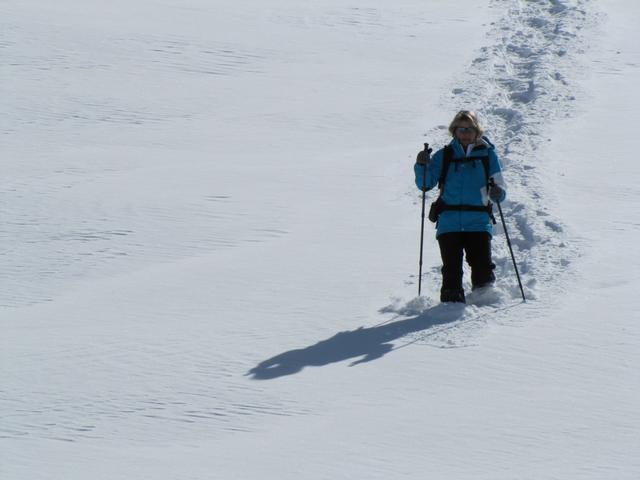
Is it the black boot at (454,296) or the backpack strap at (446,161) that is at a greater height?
the backpack strap at (446,161)

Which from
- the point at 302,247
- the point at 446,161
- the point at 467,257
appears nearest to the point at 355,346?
the point at 467,257

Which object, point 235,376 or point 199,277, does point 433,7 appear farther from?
point 235,376

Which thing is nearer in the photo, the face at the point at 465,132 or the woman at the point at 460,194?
the face at the point at 465,132

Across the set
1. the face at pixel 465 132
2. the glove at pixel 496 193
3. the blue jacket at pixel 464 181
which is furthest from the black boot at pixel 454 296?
the face at pixel 465 132

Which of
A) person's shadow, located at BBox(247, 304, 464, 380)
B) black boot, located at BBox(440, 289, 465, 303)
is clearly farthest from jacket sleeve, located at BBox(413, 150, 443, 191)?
person's shadow, located at BBox(247, 304, 464, 380)

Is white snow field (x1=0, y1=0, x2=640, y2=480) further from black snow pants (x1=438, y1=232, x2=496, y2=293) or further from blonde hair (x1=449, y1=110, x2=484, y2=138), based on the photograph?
blonde hair (x1=449, y1=110, x2=484, y2=138)

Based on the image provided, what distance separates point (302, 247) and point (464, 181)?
180 centimetres

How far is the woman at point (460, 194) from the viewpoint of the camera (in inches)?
274

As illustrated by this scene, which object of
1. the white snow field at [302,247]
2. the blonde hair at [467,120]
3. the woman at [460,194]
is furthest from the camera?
the woman at [460,194]

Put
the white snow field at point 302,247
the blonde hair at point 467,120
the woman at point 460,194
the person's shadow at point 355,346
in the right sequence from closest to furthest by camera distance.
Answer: the white snow field at point 302,247 → the person's shadow at point 355,346 → the blonde hair at point 467,120 → the woman at point 460,194

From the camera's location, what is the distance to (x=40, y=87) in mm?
12547

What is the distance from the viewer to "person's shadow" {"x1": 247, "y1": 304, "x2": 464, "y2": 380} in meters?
6.10

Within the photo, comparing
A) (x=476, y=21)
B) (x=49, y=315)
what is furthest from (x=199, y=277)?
(x=476, y=21)

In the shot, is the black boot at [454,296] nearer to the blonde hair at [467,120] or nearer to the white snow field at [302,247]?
the white snow field at [302,247]
